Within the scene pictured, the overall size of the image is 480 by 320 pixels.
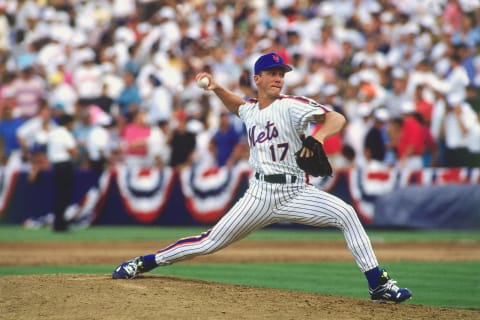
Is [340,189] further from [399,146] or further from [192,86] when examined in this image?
[192,86]

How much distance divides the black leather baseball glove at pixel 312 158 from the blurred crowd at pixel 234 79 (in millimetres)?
8990

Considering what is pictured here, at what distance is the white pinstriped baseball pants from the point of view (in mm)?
7691

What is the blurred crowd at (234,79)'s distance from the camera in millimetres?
17781

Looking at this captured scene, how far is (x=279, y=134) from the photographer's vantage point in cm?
792

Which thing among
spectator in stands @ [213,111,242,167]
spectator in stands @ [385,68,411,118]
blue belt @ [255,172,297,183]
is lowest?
blue belt @ [255,172,297,183]

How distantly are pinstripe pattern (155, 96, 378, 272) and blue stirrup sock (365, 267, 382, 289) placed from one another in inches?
10.5

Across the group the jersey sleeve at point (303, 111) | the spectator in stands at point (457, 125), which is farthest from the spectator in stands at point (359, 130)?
the jersey sleeve at point (303, 111)

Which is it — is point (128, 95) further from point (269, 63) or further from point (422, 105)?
point (269, 63)

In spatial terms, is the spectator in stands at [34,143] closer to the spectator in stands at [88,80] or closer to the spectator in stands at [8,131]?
the spectator in stands at [8,131]

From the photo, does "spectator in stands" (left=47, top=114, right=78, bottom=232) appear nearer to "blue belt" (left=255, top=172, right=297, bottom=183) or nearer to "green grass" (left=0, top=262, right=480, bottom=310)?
"green grass" (left=0, top=262, right=480, bottom=310)

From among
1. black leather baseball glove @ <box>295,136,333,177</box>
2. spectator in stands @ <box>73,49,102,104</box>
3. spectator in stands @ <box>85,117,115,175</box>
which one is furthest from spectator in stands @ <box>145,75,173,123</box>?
black leather baseball glove @ <box>295,136,333,177</box>

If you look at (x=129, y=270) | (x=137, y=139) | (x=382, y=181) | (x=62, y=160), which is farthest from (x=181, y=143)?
(x=129, y=270)

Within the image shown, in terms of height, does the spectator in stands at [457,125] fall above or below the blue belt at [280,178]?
above

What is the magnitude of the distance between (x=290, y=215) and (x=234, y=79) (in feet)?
39.6
